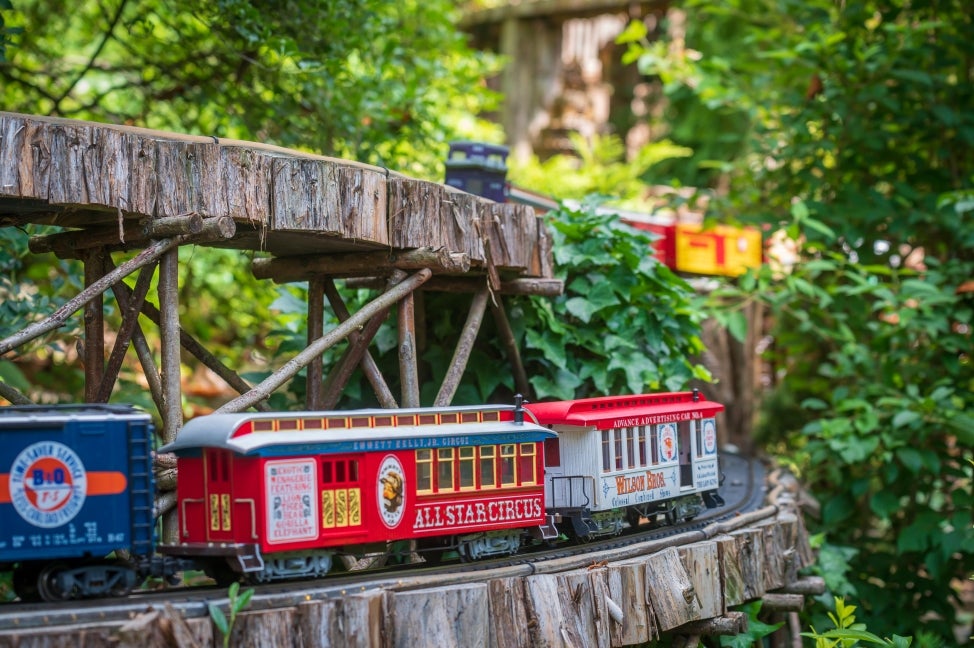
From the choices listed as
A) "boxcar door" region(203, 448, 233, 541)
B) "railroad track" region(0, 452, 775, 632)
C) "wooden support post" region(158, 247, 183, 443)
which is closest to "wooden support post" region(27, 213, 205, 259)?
"wooden support post" region(158, 247, 183, 443)

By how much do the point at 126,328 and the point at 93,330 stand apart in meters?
0.57

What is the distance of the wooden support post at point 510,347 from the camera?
36.7 feet

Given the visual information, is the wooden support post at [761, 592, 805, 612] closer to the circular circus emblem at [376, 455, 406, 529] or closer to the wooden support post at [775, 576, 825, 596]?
the wooden support post at [775, 576, 825, 596]

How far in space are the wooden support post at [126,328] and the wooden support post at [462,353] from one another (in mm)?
2791

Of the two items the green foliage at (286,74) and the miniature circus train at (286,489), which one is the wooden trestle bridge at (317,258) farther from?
the green foliage at (286,74)

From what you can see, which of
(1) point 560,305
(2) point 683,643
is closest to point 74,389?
(1) point 560,305

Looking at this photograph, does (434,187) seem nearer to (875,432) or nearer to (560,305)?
(560,305)

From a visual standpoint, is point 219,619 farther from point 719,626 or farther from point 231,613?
point 719,626

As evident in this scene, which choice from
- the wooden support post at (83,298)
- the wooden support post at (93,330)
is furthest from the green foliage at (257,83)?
the wooden support post at (83,298)

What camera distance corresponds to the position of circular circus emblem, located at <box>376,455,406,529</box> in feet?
25.9

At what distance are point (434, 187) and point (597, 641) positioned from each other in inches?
167

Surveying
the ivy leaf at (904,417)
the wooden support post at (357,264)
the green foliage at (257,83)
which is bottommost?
the ivy leaf at (904,417)

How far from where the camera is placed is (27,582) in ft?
23.4

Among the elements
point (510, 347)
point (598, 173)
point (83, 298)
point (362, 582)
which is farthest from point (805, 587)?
point (598, 173)
